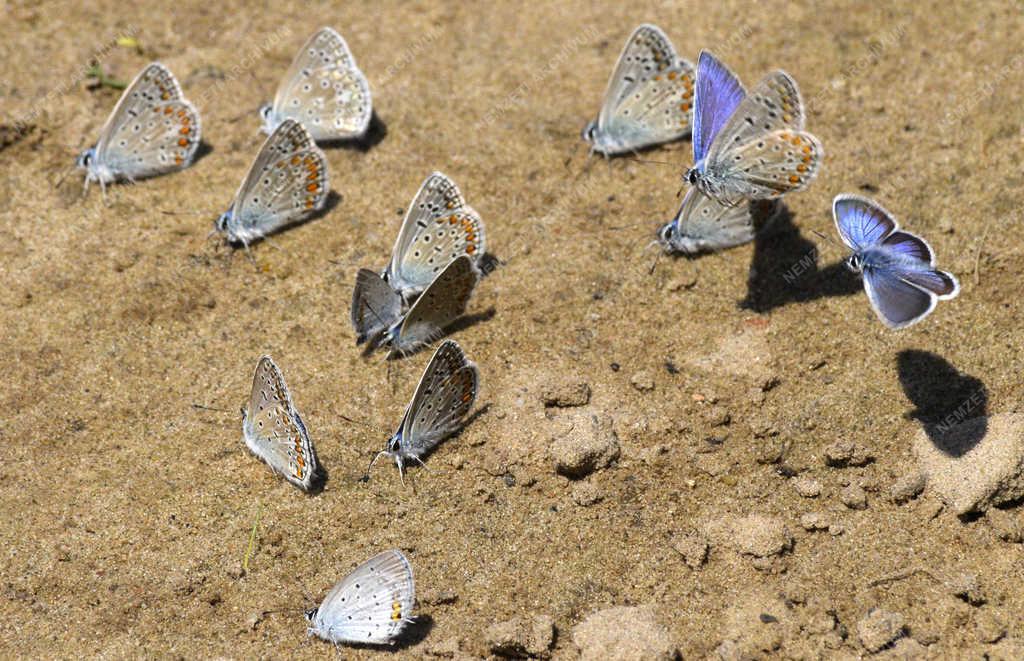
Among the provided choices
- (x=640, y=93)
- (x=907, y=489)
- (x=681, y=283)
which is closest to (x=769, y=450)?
(x=907, y=489)

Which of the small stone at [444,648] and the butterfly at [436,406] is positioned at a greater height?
the butterfly at [436,406]

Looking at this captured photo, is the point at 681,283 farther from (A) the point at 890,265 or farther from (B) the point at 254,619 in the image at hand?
(B) the point at 254,619

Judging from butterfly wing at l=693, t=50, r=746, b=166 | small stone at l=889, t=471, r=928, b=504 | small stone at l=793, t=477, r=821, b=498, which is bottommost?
small stone at l=793, t=477, r=821, b=498

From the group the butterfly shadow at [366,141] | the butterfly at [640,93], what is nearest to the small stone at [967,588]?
the butterfly at [640,93]

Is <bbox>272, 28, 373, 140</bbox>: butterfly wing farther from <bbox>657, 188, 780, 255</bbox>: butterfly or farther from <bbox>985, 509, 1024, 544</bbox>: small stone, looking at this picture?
<bbox>985, 509, 1024, 544</bbox>: small stone

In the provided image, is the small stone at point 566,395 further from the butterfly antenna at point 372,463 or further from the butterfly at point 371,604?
the butterfly at point 371,604

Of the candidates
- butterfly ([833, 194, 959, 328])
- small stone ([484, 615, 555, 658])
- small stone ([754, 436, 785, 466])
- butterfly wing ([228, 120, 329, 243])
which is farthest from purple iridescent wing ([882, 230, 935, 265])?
butterfly wing ([228, 120, 329, 243])
